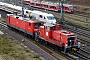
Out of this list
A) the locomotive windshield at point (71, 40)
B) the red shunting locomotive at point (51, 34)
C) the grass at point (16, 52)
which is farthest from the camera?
the red shunting locomotive at point (51, 34)

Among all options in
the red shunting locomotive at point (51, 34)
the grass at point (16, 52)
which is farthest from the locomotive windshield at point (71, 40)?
the grass at point (16, 52)

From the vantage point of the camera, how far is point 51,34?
26.4 metres

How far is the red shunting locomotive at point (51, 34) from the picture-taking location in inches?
945

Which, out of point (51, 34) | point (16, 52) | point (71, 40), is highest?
point (51, 34)

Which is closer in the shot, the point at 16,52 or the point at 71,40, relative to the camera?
the point at 16,52

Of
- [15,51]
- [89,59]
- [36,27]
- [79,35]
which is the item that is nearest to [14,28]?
[36,27]

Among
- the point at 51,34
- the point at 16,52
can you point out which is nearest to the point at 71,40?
the point at 51,34

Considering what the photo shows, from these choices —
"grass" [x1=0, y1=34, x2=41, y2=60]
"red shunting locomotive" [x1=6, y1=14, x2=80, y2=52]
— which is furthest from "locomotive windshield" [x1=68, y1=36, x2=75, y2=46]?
"grass" [x1=0, y1=34, x2=41, y2=60]

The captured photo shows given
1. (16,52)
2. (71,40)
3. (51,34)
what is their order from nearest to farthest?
(16,52)
(71,40)
(51,34)

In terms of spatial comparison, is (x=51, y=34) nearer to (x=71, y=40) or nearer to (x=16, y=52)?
(x=71, y=40)

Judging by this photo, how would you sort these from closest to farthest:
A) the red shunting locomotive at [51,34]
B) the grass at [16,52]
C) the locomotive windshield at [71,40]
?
1. the grass at [16,52]
2. the locomotive windshield at [71,40]
3. the red shunting locomotive at [51,34]

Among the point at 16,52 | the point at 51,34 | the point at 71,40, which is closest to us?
the point at 16,52

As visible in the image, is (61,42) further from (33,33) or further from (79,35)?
(79,35)

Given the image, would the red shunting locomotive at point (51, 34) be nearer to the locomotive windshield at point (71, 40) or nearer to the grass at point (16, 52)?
the locomotive windshield at point (71, 40)
